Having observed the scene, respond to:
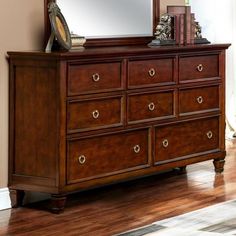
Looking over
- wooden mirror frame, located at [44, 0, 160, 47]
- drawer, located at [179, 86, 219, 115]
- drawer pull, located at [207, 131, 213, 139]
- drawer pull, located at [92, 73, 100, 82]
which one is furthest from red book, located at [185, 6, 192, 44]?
drawer pull, located at [92, 73, 100, 82]

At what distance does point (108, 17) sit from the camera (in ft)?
15.6

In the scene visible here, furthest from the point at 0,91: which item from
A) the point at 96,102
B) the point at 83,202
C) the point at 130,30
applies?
the point at 130,30

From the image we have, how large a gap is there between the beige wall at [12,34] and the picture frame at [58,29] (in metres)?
0.11

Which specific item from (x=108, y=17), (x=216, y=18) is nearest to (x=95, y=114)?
(x=108, y=17)

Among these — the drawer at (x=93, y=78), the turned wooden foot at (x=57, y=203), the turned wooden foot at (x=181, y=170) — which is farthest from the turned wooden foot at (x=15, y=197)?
the turned wooden foot at (x=181, y=170)

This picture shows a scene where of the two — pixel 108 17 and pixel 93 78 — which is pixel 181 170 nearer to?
pixel 108 17

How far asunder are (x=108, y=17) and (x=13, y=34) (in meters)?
0.77

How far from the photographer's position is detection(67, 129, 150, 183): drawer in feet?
13.6

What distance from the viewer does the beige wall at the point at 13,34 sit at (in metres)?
4.16

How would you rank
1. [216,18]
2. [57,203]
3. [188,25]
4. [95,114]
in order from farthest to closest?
[216,18] → [188,25] → [95,114] → [57,203]

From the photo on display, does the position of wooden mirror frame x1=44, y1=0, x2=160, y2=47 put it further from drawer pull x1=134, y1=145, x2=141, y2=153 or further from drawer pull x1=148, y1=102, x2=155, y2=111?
drawer pull x1=134, y1=145, x2=141, y2=153

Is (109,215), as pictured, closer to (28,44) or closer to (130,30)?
(28,44)

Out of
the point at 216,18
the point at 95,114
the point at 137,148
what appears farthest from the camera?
the point at 216,18

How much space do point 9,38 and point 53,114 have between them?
0.50 metres
